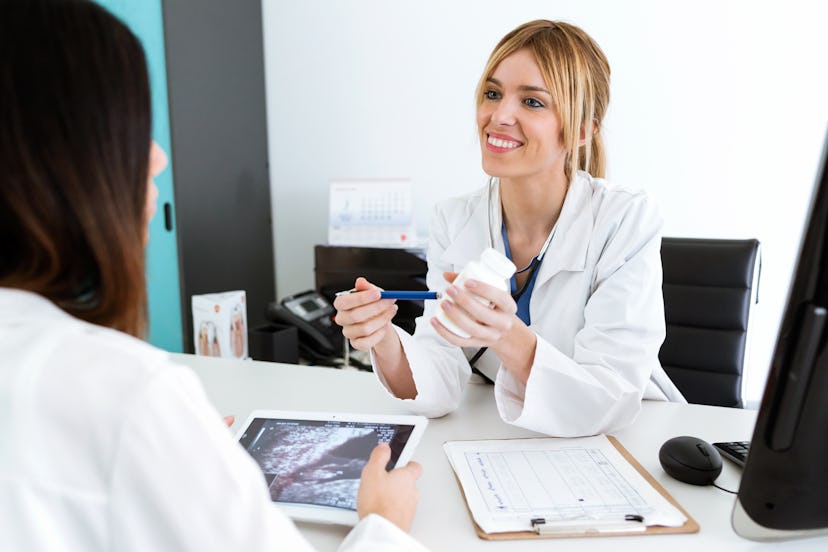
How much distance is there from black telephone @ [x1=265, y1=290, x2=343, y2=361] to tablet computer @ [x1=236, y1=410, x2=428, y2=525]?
1361 millimetres

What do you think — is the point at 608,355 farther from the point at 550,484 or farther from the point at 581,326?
the point at 550,484

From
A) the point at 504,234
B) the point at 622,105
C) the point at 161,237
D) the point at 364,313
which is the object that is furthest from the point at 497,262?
the point at 622,105

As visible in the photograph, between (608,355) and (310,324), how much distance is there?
1521mm

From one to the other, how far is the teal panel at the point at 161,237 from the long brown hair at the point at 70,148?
1.77m

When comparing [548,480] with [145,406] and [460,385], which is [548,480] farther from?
[145,406]

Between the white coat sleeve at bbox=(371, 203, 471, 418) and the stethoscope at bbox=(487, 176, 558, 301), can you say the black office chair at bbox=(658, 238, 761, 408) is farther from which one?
the white coat sleeve at bbox=(371, 203, 471, 418)

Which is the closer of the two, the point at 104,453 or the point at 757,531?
the point at 104,453

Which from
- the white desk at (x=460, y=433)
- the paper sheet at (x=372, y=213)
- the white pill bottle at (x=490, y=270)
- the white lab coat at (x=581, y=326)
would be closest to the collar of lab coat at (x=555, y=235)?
the white lab coat at (x=581, y=326)

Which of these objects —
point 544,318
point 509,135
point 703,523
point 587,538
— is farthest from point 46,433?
point 509,135

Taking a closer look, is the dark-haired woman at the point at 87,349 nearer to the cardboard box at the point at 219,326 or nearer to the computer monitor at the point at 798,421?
the computer monitor at the point at 798,421

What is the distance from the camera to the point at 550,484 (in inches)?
32.8

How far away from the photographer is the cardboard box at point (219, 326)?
201 centimetres

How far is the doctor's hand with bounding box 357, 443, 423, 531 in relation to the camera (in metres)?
0.70

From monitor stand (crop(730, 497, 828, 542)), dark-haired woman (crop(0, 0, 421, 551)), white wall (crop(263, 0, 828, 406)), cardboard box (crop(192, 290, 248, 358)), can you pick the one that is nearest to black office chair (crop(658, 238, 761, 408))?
monitor stand (crop(730, 497, 828, 542))
